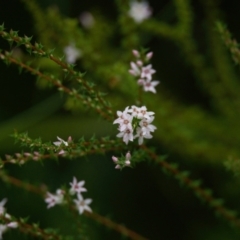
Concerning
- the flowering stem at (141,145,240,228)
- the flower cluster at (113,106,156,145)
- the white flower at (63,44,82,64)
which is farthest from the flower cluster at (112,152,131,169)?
the white flower at (63,44,82,64)

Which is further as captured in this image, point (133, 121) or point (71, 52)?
point (71, 52)

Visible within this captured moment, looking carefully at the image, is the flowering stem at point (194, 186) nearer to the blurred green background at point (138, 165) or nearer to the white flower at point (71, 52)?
the blurred green background at point (138, 165)

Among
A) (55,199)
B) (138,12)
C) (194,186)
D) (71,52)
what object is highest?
(138,12)

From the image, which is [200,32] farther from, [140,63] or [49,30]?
[140,63]

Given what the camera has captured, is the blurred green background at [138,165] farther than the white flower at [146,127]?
Yes

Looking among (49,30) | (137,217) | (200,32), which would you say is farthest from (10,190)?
(200,32)

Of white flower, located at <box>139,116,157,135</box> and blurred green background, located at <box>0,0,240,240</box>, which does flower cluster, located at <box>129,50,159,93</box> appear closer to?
white flower, located at <box>139,116,157,135</box>


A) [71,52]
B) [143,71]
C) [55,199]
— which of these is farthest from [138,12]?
[55,199]

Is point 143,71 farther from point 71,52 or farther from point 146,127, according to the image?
point 71,52

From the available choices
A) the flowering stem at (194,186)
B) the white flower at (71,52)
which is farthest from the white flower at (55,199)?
the white flower at (71,52)
